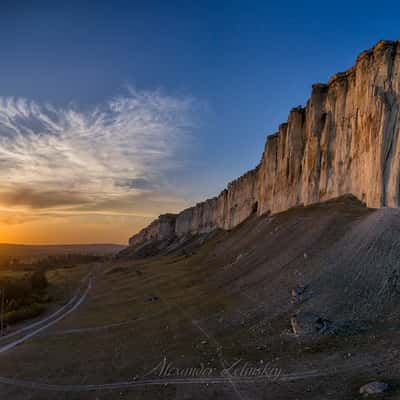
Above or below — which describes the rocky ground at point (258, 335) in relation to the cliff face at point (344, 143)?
below

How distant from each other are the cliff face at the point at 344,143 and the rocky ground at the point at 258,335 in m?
3.47

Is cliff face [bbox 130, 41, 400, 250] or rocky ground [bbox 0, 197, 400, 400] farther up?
cliff face [bbox 130, 41, 400, 250]

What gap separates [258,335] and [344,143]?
22.8m

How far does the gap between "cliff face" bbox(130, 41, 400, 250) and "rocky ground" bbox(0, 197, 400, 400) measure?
3465mm

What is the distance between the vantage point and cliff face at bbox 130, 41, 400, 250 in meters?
24.7

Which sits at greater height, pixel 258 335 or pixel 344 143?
pixel 344 143

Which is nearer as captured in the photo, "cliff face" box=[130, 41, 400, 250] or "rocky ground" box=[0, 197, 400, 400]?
"rocky ground" box=[0, 197, 400, 400]

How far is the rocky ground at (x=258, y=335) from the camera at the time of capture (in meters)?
10.9

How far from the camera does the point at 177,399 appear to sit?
10438 millimetres

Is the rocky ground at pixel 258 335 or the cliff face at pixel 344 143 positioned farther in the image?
the cliff face at pixel 344 143

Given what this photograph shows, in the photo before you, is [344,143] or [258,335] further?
[344,143]

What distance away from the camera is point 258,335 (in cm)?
1516

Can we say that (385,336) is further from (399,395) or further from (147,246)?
(147,246)

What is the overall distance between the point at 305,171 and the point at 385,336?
26.9 meters
